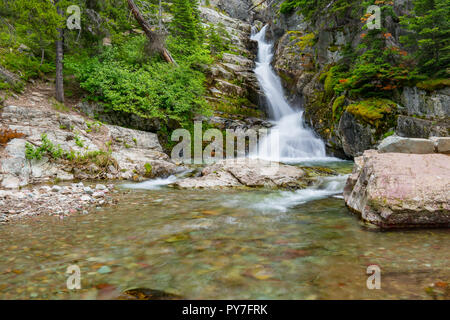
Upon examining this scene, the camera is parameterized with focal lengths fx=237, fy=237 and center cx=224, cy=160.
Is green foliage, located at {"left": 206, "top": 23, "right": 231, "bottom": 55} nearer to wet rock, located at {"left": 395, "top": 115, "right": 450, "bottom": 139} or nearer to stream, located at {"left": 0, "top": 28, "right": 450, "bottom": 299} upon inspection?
wet rock, located at {"left": 395, "top": 115, "right": 450, "bottom": 139}

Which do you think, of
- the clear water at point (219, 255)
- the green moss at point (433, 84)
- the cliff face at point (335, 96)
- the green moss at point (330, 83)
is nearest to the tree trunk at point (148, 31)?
the cliff face at point (335, 96)

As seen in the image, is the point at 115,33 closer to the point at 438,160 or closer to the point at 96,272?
the point at 96,272

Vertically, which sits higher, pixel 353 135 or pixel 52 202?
pixel 353 135

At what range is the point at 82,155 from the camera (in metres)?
8.87

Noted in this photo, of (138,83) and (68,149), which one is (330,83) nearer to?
(138,83)

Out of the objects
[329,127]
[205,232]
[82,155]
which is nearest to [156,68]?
[82,155]

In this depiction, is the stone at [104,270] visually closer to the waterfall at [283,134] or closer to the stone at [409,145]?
the stone at [409,145]

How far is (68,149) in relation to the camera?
8789 mm

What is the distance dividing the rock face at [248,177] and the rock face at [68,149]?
2197 millimetres

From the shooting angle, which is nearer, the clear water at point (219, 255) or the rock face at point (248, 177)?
the clear water at point (219, 255)

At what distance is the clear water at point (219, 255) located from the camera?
7.68 ft

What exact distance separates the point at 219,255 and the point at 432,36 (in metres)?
12.5

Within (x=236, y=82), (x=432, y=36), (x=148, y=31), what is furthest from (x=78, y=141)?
(x=432, y=36)

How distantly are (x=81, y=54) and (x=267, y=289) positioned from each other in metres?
15.3
